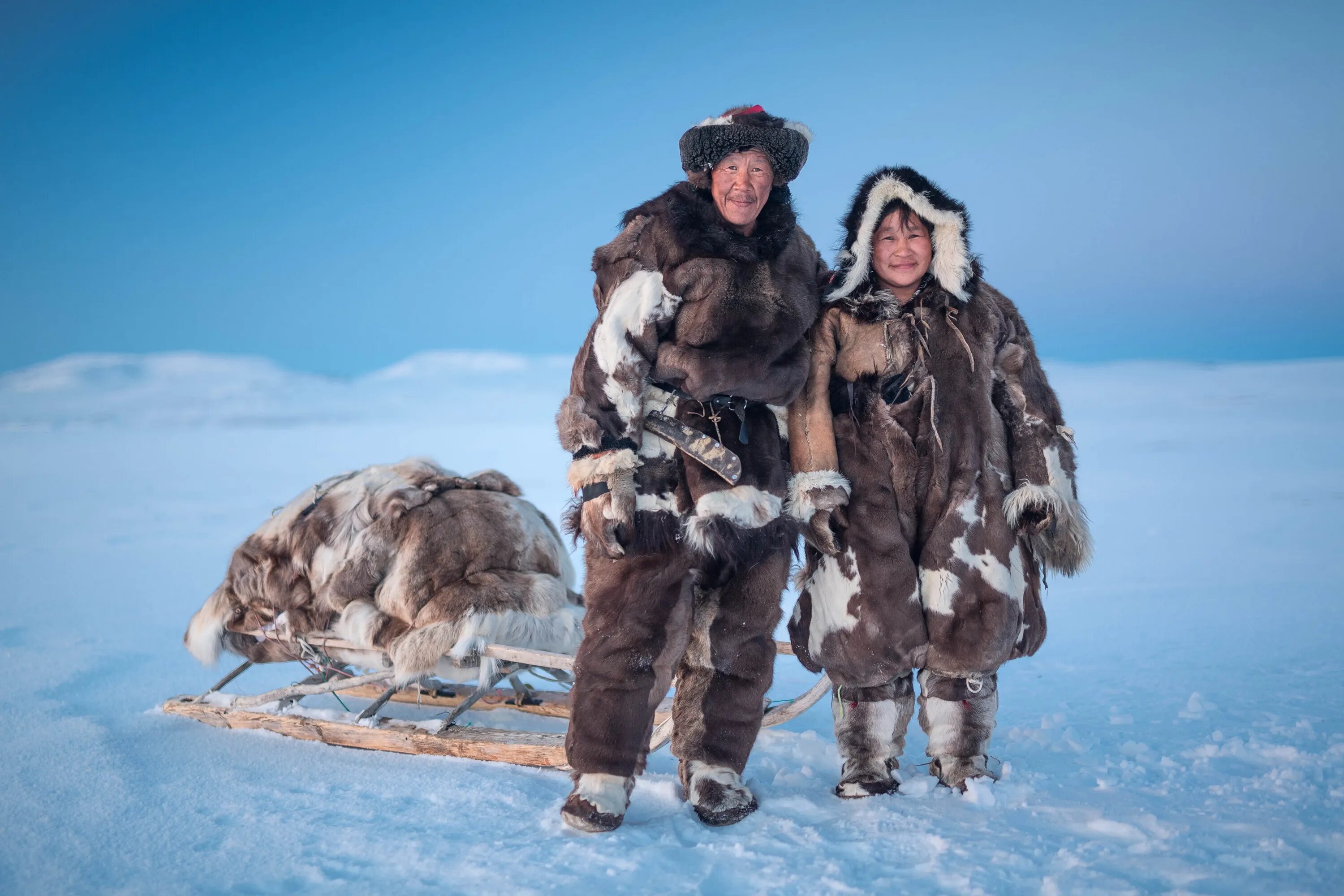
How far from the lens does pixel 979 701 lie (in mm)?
Answer: 2234

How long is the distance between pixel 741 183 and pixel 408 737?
189 cm

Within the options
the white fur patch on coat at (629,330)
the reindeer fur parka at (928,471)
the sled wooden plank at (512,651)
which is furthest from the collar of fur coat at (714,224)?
the sled wooden plank at (512,651)

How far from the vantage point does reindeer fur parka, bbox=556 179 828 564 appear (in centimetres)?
209

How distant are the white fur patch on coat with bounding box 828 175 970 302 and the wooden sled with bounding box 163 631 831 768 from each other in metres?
1.09

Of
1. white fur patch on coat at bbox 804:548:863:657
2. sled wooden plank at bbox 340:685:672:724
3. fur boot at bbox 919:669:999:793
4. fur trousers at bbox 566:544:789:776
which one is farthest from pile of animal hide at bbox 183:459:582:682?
fur boot at bbox 919:669:999:793

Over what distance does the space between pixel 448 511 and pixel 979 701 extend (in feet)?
5.69

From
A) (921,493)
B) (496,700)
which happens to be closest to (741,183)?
(921,493)

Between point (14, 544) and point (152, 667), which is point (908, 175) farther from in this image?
point (14, 544)

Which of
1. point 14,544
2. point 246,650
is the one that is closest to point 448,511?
point 246,650

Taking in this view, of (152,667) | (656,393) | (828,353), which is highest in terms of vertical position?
(828,353)

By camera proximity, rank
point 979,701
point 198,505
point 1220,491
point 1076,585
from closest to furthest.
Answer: point 979,701 → point 1076,585 → point 1220,491 → point 198,505

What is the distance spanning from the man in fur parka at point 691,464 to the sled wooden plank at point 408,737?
47 cm

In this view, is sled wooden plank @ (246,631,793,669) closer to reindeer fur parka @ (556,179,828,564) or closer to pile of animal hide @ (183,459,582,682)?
pile of animal hide @ (183,459,582,682)

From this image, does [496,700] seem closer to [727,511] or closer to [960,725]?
[727,511]
